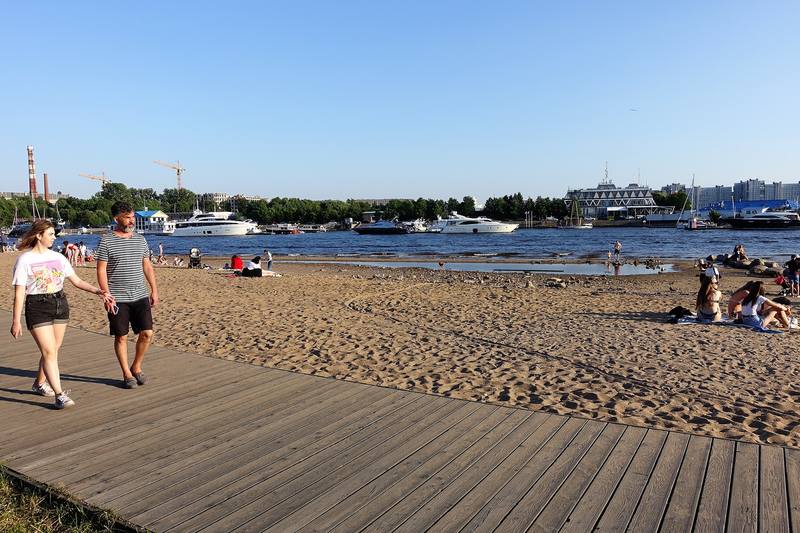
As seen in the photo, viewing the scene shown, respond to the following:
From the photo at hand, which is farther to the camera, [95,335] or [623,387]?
[95,335]

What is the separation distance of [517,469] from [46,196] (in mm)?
208217

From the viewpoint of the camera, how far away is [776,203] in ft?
419

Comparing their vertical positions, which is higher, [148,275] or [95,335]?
[148,275]

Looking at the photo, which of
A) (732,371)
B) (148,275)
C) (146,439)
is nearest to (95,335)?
(148,275)

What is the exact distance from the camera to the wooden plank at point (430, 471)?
299 cm

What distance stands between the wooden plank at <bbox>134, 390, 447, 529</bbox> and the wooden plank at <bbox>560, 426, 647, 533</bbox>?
1.50 metres

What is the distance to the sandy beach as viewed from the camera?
548 cm

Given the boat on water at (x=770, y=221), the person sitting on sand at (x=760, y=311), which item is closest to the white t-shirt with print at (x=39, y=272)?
the person sitting on sand at (x=760, y=311)

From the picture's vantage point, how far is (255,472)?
355 cm

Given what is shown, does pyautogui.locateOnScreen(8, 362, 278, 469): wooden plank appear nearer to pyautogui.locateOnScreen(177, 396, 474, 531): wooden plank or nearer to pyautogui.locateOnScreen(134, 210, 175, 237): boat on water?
pyautogui.locateOnScreen(177, 396, 474, 531): wooden plank

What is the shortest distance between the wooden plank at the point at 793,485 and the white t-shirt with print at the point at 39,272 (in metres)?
5.35

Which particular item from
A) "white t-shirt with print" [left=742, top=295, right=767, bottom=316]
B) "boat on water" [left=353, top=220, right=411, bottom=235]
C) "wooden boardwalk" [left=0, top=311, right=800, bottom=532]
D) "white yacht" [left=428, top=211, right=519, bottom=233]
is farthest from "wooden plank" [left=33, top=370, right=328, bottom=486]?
"boat on water" [left=353, top=220, right=411, bottom=235]

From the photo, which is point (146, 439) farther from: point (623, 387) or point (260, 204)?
point (260, 204)

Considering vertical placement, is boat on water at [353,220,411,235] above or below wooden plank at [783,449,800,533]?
above
